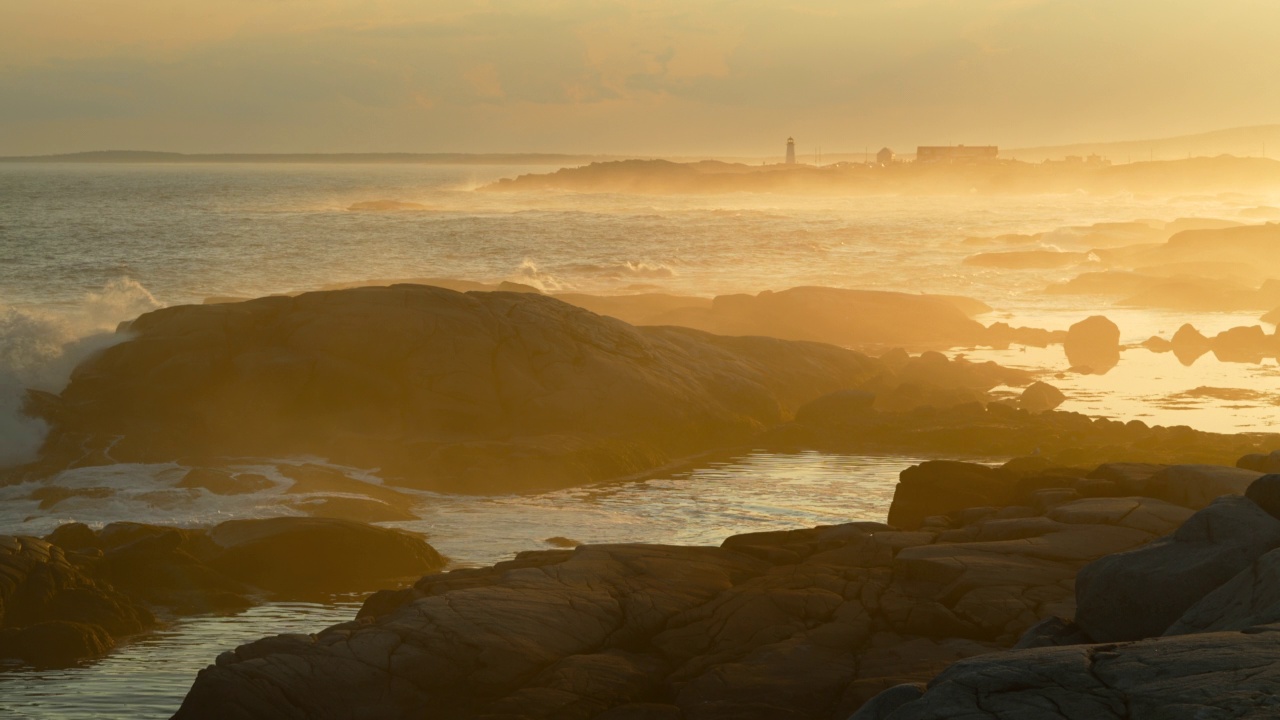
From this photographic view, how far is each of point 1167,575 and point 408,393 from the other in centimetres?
1869

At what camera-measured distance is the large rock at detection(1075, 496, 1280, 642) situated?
11258 millimetres

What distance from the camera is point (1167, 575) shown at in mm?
11430

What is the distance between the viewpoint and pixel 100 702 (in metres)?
13.7

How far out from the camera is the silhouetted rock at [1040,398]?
3081cm

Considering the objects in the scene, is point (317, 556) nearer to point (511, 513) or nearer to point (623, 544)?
point (511, 513)

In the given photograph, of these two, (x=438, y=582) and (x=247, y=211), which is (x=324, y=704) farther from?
(x=247, y=211)

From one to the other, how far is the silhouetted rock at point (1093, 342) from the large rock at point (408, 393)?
562 inches

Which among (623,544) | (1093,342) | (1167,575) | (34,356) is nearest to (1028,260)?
(1093,342)

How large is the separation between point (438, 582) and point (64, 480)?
1218cm

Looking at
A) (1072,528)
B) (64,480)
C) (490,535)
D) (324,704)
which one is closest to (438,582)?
(324,704)

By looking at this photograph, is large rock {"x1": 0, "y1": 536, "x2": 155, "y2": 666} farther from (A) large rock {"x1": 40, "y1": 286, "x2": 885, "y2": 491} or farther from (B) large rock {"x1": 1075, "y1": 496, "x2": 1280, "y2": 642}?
(B) large rock {"x1": 1075, "y1": 496, "x2": 1280, "y2": 642}

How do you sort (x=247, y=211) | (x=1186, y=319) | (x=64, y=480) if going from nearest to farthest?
1. (x=64, y=480)
2. (x=1186, y=319)
3. (x=247, y=211)

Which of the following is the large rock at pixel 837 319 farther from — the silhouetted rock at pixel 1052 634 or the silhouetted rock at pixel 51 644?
the silhouetted rock at pixel 1052 634

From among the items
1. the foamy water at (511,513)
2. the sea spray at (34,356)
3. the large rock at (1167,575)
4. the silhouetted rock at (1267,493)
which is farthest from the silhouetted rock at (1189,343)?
the sea spray at (34,356)
